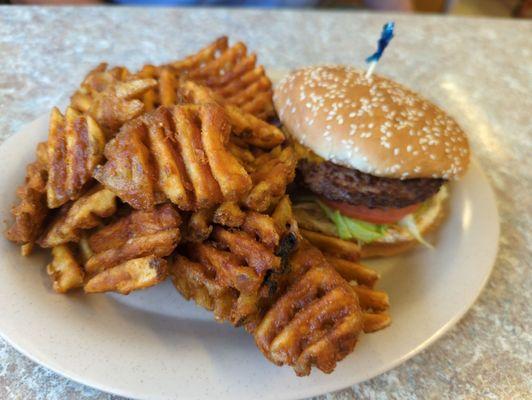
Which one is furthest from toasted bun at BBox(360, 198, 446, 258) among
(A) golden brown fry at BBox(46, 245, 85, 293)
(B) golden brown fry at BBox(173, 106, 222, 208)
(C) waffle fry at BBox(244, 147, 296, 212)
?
(A) golden brown fry at BBox(46, 245, 85, 293)

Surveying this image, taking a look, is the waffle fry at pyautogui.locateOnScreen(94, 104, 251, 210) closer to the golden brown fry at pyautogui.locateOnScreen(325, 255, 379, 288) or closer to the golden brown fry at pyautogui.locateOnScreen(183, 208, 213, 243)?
the golden brown fry at pyautogui.locateOnScreen(183, 208, 213, 243)

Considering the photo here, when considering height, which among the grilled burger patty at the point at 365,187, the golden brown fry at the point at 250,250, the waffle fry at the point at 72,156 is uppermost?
→ the waffle fry at the point at 72,156

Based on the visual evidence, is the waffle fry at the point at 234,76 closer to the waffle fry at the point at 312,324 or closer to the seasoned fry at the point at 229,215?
the seasoned fry at the point at 229,215

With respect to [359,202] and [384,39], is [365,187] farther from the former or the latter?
[384,39]

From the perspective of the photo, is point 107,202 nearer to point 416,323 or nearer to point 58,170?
point 58,170

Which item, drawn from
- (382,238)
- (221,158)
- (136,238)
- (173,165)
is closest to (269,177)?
(221,158)

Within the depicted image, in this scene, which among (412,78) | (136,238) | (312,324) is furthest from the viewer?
(412,78)

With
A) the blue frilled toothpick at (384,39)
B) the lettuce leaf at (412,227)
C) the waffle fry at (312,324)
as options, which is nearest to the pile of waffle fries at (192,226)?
the waffle fry at (312,324)
